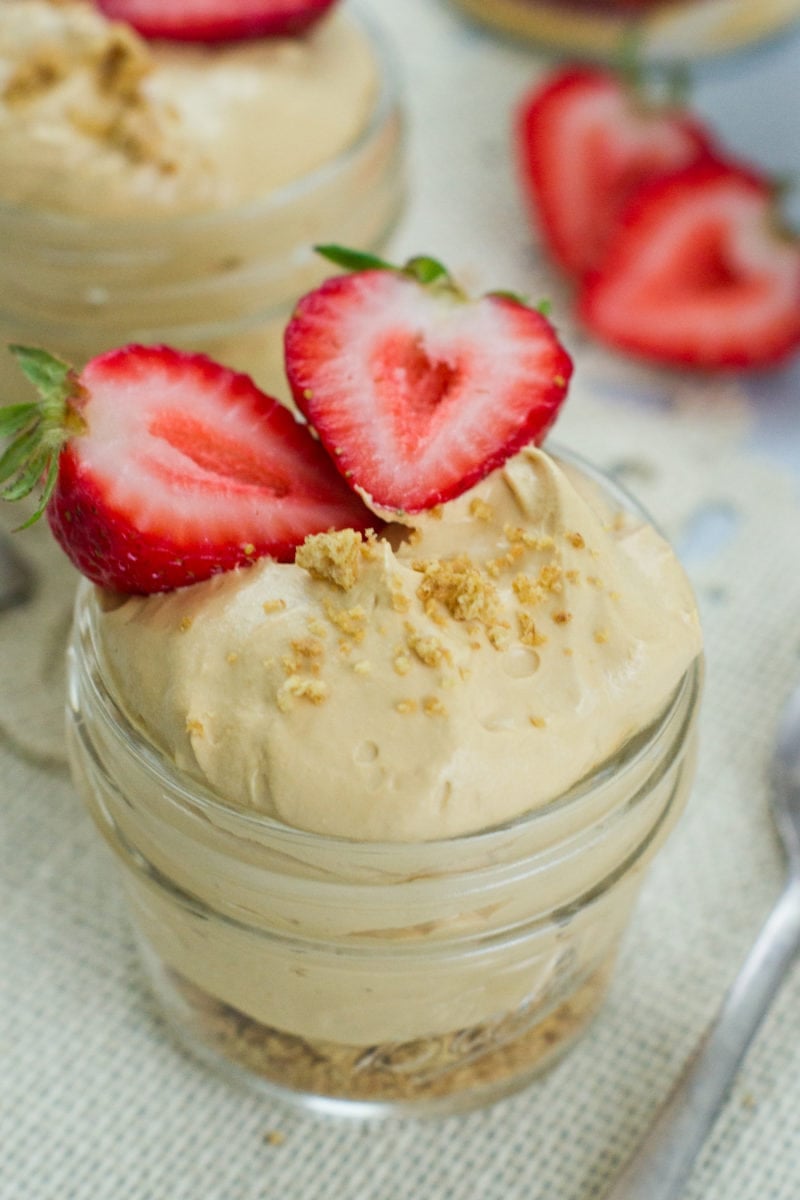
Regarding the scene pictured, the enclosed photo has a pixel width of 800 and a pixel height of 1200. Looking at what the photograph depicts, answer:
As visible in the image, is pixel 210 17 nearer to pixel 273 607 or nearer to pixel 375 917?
pixel 273 607

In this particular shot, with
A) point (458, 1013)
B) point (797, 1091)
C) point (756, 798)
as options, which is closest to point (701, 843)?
point (756, 798)

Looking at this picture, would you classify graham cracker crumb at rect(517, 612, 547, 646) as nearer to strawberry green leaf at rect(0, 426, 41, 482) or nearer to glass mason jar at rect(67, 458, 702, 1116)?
glass mason jar at rect(67, 458, 702, 1116)

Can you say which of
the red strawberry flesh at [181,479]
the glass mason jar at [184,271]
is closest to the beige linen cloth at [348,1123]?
the glass mason jar at [184,271]

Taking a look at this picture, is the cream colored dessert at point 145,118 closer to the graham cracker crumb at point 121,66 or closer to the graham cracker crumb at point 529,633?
the graham cracker crumb at point 121,66

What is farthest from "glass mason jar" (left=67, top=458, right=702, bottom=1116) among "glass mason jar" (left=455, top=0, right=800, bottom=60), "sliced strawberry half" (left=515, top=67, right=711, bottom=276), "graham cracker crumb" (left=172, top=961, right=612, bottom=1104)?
"glass mason jar" (left=455, top=0, right=800, bottom=60)

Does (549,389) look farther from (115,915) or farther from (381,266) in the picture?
(115,915)
